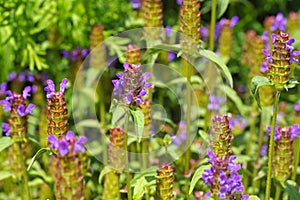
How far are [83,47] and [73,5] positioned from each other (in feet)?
1.16

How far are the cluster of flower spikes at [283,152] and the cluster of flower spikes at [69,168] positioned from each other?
1170 mm

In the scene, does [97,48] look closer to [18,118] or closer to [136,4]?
[136,4]

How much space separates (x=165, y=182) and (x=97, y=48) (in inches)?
49.0

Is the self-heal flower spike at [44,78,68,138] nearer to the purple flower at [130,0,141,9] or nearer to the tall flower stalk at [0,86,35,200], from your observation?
the tall flower stalk at [0,86,35,200]

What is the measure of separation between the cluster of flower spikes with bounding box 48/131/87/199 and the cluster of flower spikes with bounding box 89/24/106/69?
61.8 inches

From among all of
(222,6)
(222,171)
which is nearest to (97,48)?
(222,6)

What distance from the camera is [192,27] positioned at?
2514 millimetres

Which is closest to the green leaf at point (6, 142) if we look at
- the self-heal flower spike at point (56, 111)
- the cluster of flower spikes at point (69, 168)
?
the self-heal flower spike at point (56, 111)

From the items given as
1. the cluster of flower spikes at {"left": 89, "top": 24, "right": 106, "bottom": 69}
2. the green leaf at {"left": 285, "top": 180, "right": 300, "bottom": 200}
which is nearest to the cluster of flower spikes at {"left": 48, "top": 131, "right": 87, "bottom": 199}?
the green leaf at {"left": 285, "top": 180, "right": 300, "bottom": 200}

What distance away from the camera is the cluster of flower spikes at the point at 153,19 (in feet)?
8.99

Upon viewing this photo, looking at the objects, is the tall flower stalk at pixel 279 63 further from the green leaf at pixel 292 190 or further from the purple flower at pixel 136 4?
the purple flower at pixel 136 4

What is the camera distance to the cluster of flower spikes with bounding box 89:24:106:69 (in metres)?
3.14

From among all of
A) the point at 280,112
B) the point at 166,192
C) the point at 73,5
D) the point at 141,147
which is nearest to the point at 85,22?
the point at 73,5

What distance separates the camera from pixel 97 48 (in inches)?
126
